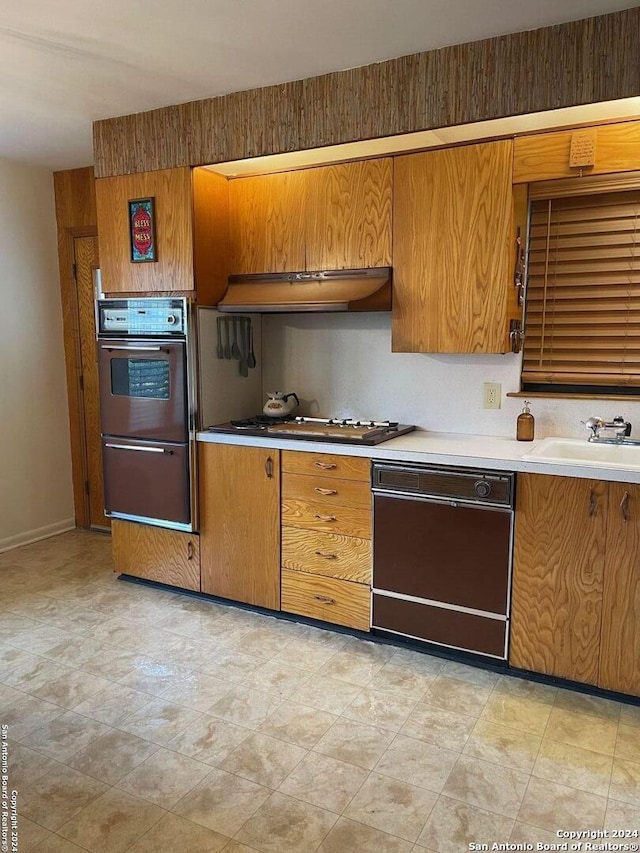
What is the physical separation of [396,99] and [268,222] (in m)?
0.93

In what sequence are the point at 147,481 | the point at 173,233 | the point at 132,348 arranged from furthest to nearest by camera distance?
the point at 147,481 → the point at 132,348 → the point at 173,233

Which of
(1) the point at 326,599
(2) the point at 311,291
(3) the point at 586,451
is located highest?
(2) the point at 311,291

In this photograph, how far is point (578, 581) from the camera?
2396 millimetres

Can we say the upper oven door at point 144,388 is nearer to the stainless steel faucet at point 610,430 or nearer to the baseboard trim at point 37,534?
the baseboard trim at point 37,534

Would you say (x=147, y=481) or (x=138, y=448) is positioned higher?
(x=138, y=448)

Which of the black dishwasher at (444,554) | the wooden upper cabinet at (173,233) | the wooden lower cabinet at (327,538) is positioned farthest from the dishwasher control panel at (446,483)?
the wooden upper cabinet at (173,233)

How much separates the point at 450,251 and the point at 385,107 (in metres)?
0.65

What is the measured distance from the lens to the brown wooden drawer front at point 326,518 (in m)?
2.82

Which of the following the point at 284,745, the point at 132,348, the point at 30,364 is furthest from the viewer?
the point at 30,364

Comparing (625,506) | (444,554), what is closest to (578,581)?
(625,506)

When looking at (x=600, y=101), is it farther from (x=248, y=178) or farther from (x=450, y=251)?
(x=248, y=178)

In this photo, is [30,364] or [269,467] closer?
[269,467]

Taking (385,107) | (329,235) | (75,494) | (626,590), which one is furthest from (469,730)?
(75,494)

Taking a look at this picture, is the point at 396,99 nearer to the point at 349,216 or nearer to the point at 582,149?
the point at 349,216
